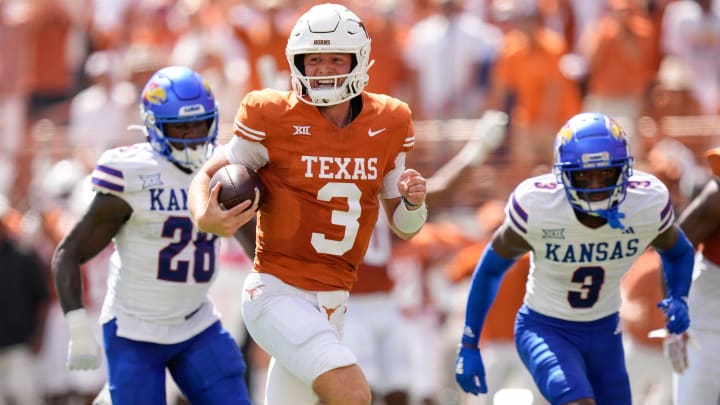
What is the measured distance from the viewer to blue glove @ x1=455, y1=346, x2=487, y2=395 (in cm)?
667

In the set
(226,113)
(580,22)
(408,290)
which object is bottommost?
(408,290)

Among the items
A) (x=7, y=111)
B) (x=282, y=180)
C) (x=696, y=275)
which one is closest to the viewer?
(x=282, y=180)

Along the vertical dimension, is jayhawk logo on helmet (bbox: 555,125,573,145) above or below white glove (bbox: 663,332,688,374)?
above

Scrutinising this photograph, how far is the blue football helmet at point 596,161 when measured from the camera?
6.37 m

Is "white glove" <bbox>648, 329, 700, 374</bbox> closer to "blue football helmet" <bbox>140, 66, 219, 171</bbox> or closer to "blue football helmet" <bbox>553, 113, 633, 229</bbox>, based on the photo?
"blue football helmet" <bbox>553, 113, 633, 229</bbox>

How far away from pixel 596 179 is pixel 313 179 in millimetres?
1284

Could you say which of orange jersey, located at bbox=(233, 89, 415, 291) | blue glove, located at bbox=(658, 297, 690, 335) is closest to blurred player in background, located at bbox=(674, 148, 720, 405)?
blue glove, located at bbox=(658, 297, 690, 335)

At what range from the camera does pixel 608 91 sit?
445 inches

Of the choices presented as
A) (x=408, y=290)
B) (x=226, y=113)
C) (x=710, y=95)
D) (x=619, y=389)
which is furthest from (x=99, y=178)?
(x=710, y=95)

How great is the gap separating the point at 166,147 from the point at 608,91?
5.25 m

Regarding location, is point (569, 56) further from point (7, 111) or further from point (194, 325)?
point (194, 325)

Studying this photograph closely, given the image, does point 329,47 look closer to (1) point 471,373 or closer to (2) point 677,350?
(1) point 471,373

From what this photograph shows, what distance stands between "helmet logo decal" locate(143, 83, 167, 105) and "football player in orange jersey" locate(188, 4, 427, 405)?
0.94 metres

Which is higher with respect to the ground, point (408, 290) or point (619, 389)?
point (619, 389)
